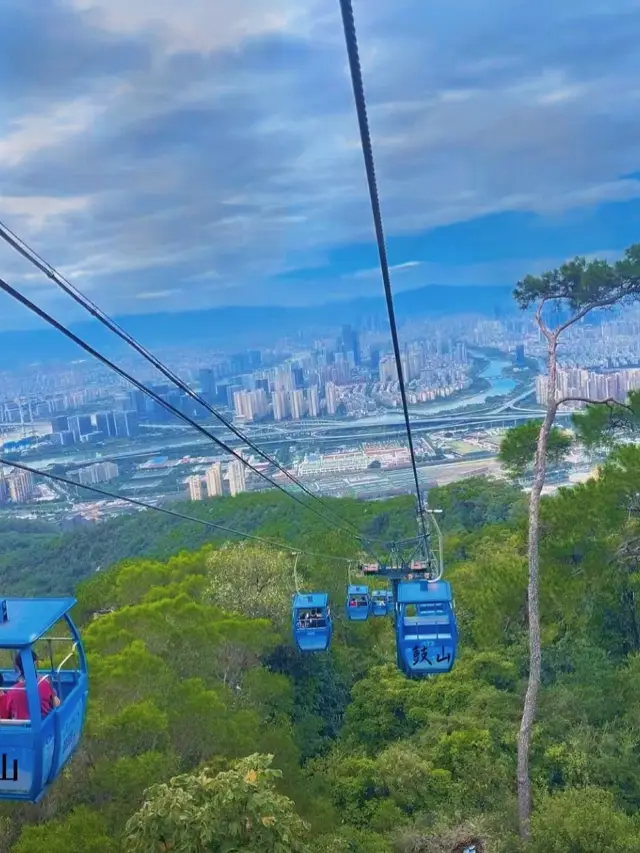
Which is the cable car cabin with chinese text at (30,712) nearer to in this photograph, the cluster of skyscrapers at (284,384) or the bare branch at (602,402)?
the bare branch at (602,402)

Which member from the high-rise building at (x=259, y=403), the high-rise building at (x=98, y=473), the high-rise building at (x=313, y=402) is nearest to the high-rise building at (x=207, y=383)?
the high-rise building at (x=259, y=403)

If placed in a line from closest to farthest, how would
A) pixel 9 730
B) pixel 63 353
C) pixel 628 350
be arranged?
pixel 9 730 < pixel 628 350 < pixel 63 353

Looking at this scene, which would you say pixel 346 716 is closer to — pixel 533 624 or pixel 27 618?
pixel 533 624

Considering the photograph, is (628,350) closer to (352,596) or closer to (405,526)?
(405,526)

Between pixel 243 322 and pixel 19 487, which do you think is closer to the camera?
pixel 19 487

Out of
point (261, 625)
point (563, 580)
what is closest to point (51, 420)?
point (261, 625)

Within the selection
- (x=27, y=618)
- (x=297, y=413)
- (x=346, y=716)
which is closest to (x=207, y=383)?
(x=297, y=413)
